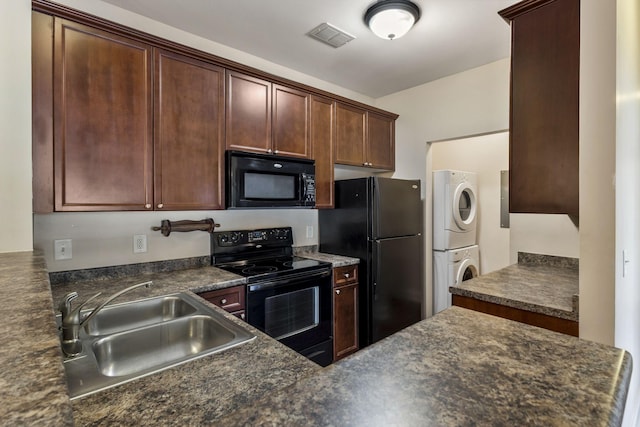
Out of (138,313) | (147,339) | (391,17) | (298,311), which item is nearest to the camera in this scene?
(147,339)

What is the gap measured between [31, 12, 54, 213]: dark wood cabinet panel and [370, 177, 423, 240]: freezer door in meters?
2.16

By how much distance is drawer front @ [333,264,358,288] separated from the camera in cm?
265

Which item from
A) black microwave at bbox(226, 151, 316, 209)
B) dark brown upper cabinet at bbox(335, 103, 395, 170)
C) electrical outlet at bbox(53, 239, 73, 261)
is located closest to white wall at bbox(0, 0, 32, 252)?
electrical outlet at bbox(53, 239, 73, 261)

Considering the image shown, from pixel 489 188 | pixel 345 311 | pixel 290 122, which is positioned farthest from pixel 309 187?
pixel 489 188

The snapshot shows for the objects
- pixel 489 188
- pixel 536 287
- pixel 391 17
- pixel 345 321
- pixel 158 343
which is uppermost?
pixel 391 17

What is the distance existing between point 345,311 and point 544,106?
198 cm

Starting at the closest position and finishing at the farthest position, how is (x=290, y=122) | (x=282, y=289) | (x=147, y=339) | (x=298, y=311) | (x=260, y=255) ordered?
1. (x=147, y=339)
2. (x=282, y=289)
3. (x=298, y=311)
4. (x=290, y=122)
5. (x=260, y=255)

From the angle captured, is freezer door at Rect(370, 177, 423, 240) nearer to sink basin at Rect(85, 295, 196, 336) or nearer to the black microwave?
the black microwave

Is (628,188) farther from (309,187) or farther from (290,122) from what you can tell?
(290,122)

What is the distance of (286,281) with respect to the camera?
2.25 metres

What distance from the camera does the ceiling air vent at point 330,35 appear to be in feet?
7.47

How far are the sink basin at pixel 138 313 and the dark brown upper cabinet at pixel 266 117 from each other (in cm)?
113

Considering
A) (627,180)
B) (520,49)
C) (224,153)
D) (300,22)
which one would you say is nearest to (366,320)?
(224,153)

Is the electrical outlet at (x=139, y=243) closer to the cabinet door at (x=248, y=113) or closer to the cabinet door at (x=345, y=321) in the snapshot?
the cabinet door at (x=248, y=113)
